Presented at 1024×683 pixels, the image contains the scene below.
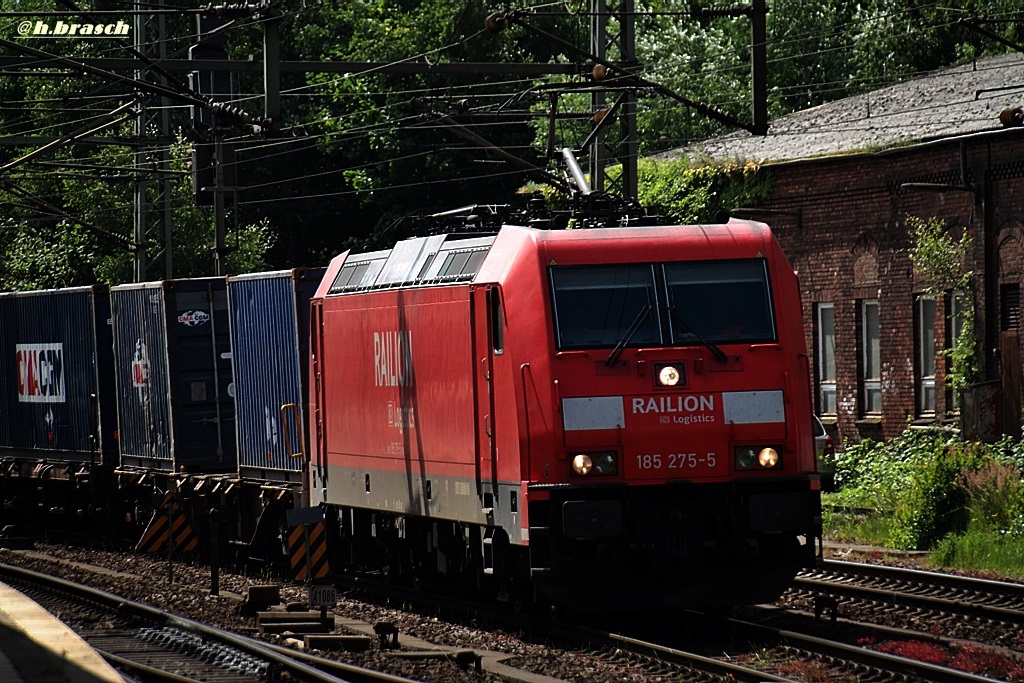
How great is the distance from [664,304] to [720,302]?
45 cm

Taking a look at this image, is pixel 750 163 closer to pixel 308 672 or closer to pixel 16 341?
pixel 16 341

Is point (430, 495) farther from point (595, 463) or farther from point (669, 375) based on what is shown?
point (669, 375)

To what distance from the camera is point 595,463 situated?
1324 centimetres

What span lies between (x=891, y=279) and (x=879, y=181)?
5.15 ft

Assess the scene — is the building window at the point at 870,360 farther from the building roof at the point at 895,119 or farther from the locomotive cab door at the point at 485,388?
the locomotive cab door at the point at 485,388

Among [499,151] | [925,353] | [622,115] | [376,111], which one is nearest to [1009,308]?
[925,353]

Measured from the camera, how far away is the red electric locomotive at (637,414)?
43.5 feet

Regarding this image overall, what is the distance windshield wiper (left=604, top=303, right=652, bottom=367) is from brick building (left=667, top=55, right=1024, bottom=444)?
12519mm

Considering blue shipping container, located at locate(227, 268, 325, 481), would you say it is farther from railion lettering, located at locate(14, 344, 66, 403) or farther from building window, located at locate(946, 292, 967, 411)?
building window, located at locate(946, 292, 967, 411)

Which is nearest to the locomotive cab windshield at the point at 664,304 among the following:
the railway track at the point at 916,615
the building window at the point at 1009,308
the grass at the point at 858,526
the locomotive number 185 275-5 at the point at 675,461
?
the locomotive number 185 275-5 at the point at 675,461

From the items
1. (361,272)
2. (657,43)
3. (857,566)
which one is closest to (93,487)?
(361,272)

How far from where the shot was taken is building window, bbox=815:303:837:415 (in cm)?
3031

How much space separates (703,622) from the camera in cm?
1451

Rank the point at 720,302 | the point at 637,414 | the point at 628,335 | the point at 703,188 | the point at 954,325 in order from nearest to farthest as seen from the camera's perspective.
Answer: the point at 637,414 → the point at 628,335 → the point at 720,302 → the point at 954,325 → the point at 703,188
